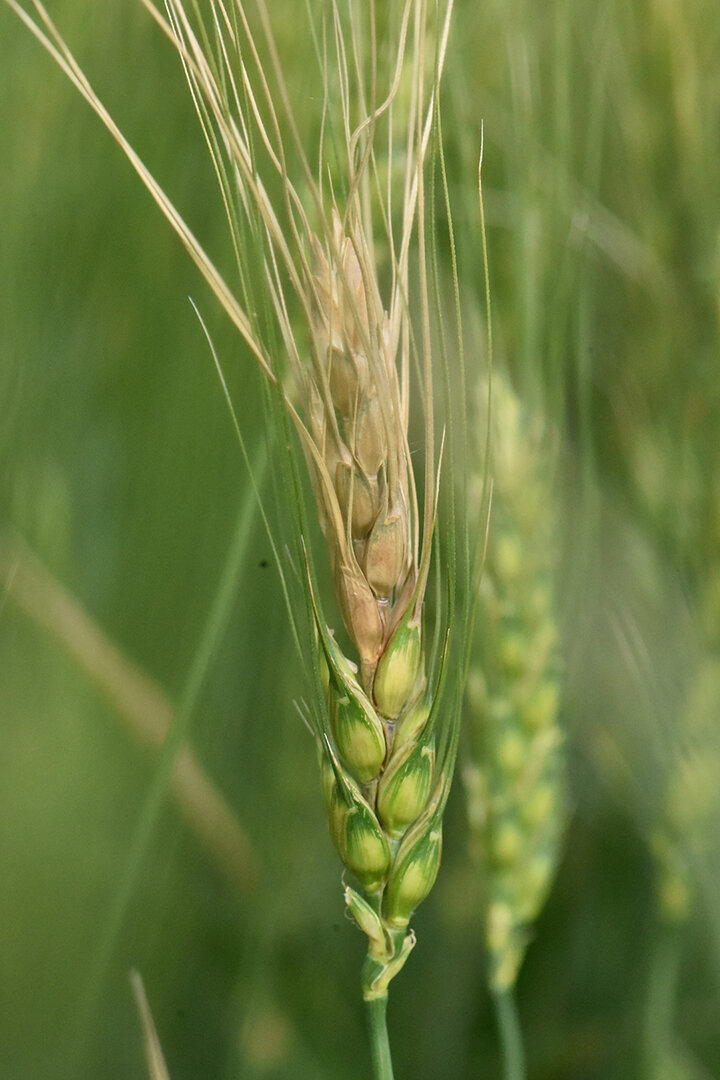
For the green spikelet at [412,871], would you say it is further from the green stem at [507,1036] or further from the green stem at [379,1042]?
the green stem at [507,1036]

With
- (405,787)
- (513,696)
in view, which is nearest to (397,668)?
(405,787)

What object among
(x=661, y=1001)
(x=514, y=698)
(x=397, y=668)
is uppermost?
(x=397, y=668)

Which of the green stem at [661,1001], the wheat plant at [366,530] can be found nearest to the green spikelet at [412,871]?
the wheat plant at [366,530]

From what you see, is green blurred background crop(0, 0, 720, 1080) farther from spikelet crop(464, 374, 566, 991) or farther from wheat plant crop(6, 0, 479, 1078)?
wheat plant crop(6, 0, 479, 1078)

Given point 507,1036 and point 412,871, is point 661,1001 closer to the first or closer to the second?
point 507,1036

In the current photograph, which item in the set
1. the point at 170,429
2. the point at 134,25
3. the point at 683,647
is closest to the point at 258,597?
the point at 170,429

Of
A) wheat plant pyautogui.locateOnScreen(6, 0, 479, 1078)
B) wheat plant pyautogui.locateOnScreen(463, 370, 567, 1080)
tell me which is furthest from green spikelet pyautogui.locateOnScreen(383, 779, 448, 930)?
wheat plant pyautogui.locateOnScreen(463, 370, 567, 1080)
